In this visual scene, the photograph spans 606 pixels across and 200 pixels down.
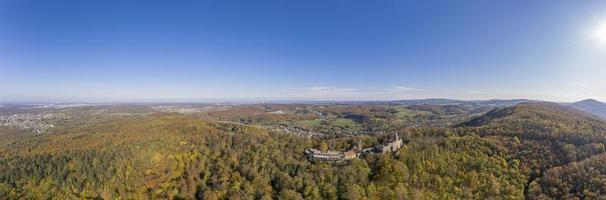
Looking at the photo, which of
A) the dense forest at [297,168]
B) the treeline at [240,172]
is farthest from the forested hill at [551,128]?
the treeline at [240,172]

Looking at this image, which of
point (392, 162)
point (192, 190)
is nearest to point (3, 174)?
point (192, 190)

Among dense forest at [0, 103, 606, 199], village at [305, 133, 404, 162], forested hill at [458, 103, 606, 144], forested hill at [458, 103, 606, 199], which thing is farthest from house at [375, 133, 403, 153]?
forested hill at [458, 103, 606, 144]

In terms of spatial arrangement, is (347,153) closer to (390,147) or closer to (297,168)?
(297,168)

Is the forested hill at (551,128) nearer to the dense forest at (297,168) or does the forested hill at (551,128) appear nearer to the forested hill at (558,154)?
the forested hill at (558,154)

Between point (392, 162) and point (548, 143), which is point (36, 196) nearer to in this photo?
point (392, 162)

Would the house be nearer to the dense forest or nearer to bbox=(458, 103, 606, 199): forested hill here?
the dense forest
